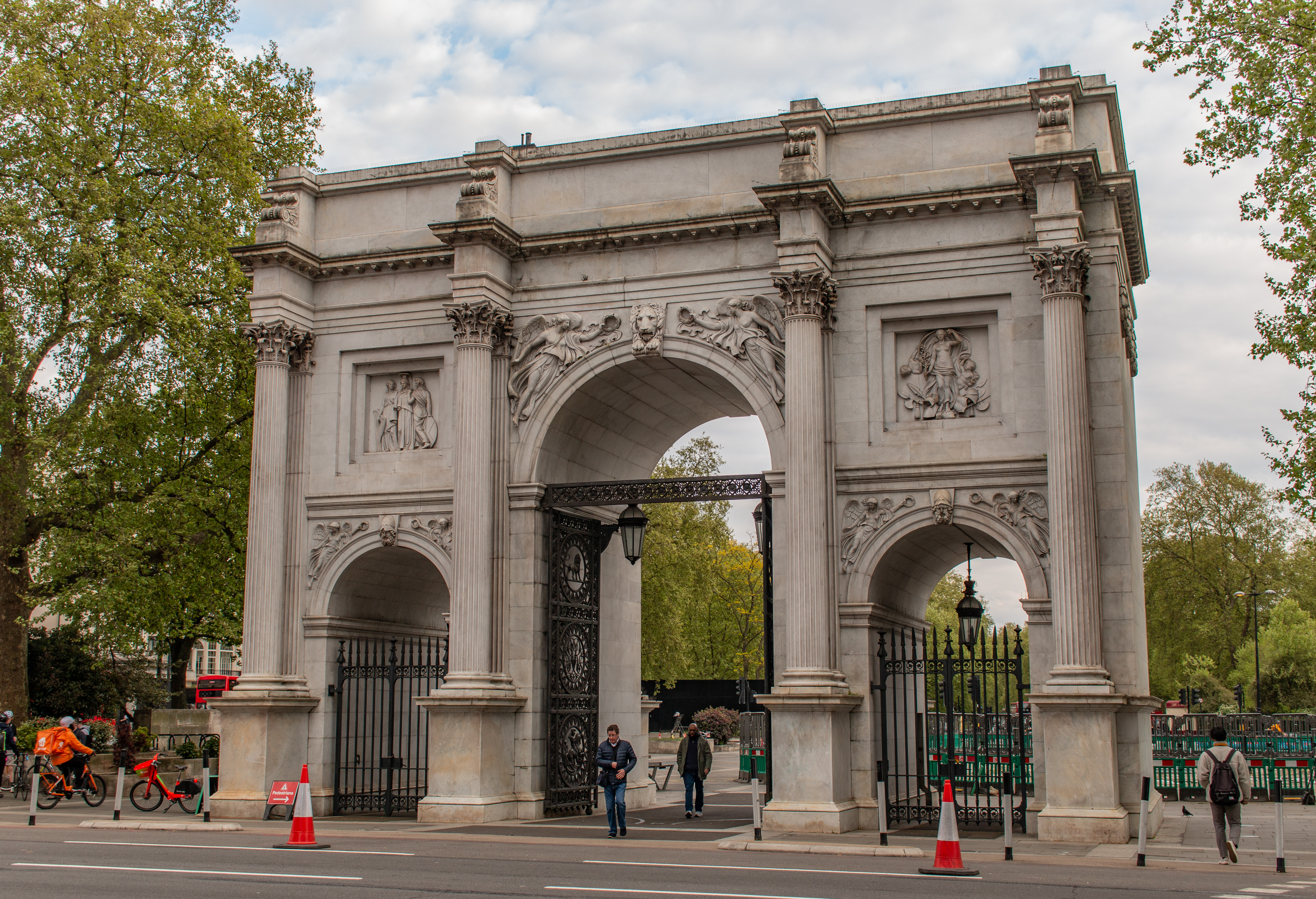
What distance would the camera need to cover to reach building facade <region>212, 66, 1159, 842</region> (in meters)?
18.9

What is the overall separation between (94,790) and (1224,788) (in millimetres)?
18767

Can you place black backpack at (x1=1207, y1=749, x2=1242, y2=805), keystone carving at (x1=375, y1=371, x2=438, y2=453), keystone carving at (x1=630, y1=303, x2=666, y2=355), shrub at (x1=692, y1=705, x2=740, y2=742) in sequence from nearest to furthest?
black backpack at (x1=1207, y1=749, x2=1242, y2=805)
keystone carving at (x1=630, y1=303, x2=666, y2=355)
keystone carving at (x1=375, y1=371, x2=438, y2=453)
shrub at (x1=692, y1=705, x2=740, y2=742)

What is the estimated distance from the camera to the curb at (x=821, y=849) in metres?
16.0

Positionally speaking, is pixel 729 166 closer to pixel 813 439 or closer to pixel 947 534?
pixel 813 439

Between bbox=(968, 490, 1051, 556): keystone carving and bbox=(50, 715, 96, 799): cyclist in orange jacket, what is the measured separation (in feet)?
52.7

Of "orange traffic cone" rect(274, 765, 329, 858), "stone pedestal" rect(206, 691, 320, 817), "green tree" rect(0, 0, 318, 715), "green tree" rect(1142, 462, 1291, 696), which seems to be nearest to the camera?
"orange traffic cone" rect(274, 765, 329, 858)

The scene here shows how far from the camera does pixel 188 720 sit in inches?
1135

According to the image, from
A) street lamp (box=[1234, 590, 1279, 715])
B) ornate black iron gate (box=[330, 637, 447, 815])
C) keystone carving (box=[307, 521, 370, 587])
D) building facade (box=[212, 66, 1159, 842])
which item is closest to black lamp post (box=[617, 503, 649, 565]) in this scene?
building facade (box=[212, 66, 1159, 842])

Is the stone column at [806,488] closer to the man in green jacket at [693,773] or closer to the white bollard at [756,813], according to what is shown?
the white bollard at [756,813]

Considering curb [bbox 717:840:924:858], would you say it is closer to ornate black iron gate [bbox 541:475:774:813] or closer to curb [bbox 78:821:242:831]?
ornate black iron gate [bbox 541:475:774:813]

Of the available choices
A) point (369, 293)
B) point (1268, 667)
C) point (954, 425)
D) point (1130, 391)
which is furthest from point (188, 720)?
point (1268, 667)

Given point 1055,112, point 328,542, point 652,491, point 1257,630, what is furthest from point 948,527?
point 1257,630

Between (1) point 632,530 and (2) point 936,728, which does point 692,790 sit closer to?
(2) point 936,728

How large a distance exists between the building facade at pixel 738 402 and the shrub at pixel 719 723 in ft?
93.1
